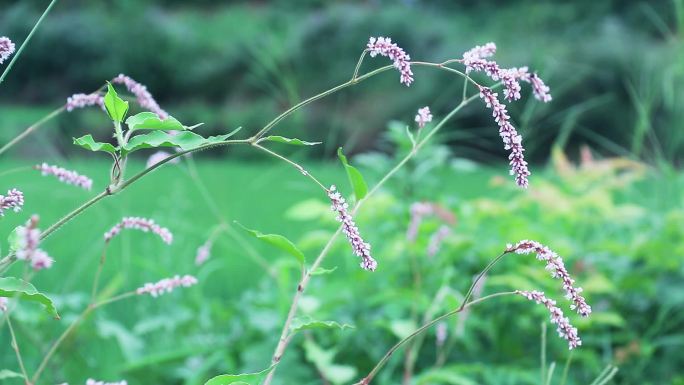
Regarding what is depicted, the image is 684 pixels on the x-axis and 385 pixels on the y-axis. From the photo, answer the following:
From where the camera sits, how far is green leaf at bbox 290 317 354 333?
937mm

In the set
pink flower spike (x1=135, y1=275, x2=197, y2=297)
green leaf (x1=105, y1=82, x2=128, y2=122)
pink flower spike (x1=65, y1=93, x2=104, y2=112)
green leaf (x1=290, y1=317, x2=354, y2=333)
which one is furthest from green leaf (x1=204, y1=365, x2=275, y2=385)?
pink flower spike (x1=65, y1=93, x2=104, y2=112)

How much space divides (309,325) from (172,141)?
0.80 feet

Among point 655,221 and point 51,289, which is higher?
point 51,289

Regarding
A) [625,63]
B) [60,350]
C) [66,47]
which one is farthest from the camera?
[66,47]

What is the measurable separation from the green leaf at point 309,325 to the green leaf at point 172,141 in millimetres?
216

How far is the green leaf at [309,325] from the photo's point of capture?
3.07 ft

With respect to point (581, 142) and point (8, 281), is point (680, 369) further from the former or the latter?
point (581, 142)

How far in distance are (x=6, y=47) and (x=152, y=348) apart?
1682mm

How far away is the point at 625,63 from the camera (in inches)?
385

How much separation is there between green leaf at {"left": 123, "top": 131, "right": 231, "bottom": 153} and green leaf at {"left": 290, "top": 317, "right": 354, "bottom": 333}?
0.71ft

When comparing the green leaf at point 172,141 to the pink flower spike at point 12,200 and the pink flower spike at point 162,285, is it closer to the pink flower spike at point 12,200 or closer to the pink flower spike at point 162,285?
the pink flower spike at point 12,200

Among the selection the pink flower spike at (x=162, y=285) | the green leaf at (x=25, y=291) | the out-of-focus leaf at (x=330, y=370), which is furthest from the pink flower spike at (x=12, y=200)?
the out-of-focus leaf at (x=330, y=370)

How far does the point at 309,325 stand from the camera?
0.96 metres

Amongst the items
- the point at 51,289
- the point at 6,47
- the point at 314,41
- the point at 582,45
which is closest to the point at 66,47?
the point at 314,41
